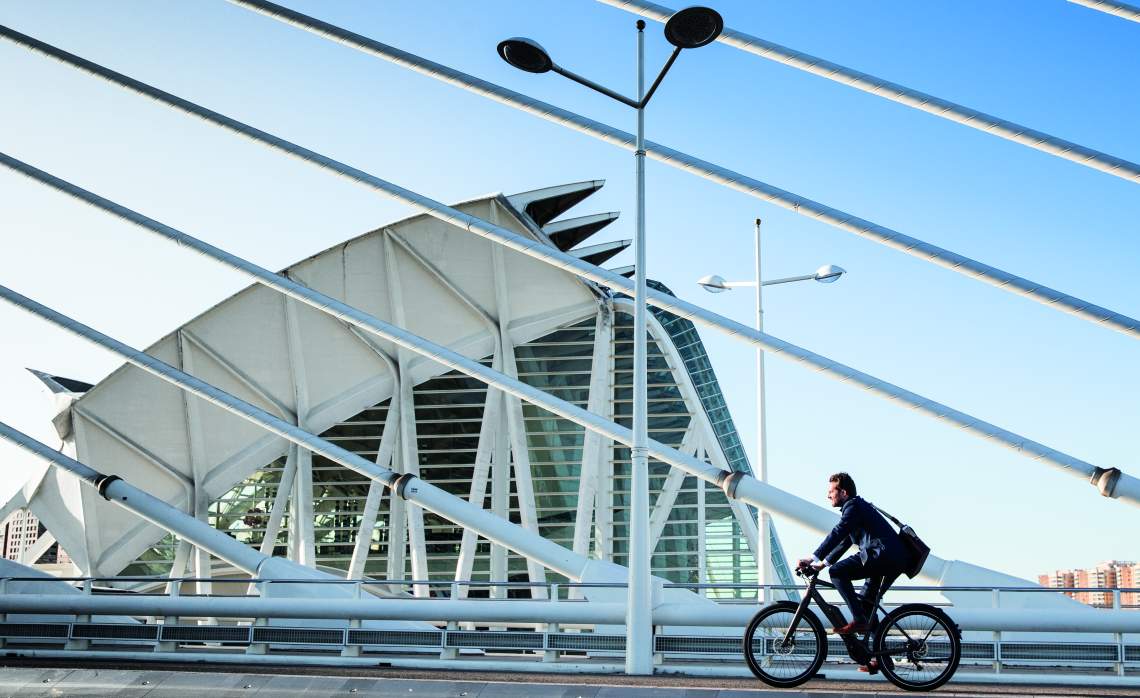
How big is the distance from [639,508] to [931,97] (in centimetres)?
682

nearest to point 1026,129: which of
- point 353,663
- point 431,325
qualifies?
point 353,663

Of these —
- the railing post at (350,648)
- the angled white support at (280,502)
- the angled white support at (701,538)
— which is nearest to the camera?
the railing post at (350,648)

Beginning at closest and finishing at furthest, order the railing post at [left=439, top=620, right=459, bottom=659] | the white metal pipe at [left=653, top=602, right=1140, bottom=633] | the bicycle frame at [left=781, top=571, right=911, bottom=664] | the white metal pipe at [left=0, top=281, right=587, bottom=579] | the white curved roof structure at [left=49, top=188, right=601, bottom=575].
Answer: the bicycle frame at [left=781, top=571, right=911, bottom=664]
the white metal pipe at [left=653, top=602, right=1140, bottom=633]
the railing post at [left=439, top=620, right=459, bottom=659]
the white metal pipe at [left=0, top=281, right=587, bottom=579]
the white curved roof structure at [left=49, top=188, right=601, bottom=575]

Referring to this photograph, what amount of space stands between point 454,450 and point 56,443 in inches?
438

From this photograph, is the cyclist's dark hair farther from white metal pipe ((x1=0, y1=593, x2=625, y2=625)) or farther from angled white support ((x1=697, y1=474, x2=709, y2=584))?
angled white support ((x1=697, y1=474, x2=709, y2=584))

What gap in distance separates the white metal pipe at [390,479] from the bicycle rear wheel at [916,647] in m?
5.85

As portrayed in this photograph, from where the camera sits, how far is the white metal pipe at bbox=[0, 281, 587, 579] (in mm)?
13898

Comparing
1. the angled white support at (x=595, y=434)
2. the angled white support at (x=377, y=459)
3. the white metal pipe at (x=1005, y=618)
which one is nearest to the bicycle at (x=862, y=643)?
the white metal pipe at (x=1005, y=618)

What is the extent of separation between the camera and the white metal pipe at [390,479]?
13.9m

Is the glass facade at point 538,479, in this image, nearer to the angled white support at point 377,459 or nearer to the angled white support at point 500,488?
the angled white support at point 377,459

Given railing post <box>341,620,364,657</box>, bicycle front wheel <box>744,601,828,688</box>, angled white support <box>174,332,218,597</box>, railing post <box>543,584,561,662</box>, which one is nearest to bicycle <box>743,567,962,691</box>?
bicycle front wheel <box>744,601,828,688</box>

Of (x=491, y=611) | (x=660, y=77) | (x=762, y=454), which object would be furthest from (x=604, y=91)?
(x=762, y=454)

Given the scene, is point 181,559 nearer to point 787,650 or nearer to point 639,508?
point 639,508

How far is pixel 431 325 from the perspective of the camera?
1235 inches
